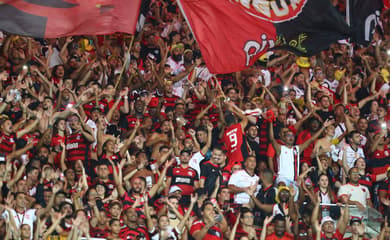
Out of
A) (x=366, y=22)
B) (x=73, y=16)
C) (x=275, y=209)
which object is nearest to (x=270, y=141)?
(x=275, y=209)

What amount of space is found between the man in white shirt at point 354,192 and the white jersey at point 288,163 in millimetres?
832

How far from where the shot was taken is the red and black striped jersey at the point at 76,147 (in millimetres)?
16016

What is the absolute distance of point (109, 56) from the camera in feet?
59.6

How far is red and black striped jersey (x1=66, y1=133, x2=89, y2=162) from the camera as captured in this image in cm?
1602

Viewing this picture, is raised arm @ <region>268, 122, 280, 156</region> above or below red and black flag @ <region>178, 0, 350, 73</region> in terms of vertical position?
below

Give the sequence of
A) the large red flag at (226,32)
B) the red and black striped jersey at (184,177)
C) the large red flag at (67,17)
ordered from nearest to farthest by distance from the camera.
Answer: the large red flag at (67,17), the large red flag at (226,32), the red and black striped jersey at (184,177)

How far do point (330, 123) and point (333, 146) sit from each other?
0.41 meters

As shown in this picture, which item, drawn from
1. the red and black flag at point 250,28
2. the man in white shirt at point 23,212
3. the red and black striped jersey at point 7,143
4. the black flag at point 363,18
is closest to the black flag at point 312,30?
the red and black flag at point 250,28

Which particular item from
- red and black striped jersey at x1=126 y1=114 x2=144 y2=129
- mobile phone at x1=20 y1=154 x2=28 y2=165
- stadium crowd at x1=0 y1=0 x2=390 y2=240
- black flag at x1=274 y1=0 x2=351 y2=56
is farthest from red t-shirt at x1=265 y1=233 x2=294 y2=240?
mobile phone at x1=20 y1=154 x2=28 y2=165

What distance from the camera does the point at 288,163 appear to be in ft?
52.2

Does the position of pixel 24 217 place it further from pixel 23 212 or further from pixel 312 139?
pixel 312 139

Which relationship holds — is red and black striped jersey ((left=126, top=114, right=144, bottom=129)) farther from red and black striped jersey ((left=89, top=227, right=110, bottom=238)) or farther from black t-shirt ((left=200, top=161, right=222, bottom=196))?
red and black striped jersey ((left=89, top=227, right=110, bottom=238))

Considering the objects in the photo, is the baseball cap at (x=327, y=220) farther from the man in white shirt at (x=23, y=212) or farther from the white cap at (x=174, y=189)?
the man in white shirt at (x=23, y=212)

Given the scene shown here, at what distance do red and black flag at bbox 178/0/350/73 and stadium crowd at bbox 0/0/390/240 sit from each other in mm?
2167
